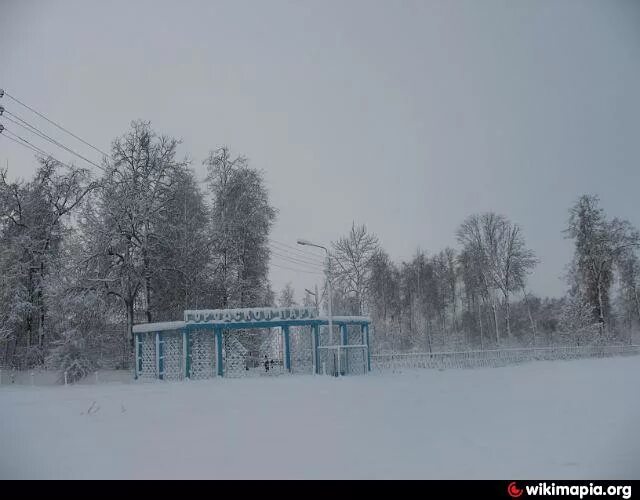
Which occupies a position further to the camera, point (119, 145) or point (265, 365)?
point (119, 145)

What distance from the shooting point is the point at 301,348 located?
82.7 ft

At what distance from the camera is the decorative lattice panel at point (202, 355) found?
23594 mm

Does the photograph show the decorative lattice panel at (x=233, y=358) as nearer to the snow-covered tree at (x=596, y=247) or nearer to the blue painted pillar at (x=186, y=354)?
the blue painted pillar at (x=186, y=354)

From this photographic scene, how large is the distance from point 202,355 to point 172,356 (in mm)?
1565

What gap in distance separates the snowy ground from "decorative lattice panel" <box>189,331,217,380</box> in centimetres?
1006

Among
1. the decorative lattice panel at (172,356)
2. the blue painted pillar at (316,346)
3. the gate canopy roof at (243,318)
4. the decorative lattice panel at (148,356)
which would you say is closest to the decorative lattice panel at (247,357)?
the gate canopy roof at (243,318)

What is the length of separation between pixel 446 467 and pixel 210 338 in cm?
1931

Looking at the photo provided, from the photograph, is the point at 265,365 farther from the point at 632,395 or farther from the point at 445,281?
the point at 445,281

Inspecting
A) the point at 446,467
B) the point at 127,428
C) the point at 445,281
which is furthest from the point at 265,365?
the point at 445,281

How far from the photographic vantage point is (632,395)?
488 inches

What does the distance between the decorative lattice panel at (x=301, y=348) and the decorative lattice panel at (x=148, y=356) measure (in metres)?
6.64

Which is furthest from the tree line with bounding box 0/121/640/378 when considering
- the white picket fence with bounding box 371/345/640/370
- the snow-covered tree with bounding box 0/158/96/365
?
the white picket fence with bounding box 371/345/640/370

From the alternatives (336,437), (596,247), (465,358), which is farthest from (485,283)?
(336,437)

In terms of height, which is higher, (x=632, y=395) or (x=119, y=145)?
(x=119, y=145)
